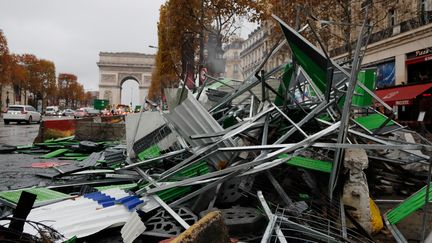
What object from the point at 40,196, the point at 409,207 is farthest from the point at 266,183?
the point at 40,196

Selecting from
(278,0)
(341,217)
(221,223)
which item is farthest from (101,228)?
(278,0)

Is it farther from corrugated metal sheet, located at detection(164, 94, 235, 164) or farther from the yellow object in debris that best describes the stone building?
the yellow object in debris

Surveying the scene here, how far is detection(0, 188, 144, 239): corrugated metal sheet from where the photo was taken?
2.84 metres

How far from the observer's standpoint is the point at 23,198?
251 cm

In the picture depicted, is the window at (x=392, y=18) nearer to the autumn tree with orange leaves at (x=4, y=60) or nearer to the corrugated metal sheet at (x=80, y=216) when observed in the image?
the corrugated metal sheet at (x=80, y=216)

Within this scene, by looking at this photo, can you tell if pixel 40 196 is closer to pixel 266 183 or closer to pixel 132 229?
pixel 132 229

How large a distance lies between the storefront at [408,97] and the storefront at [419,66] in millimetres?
819

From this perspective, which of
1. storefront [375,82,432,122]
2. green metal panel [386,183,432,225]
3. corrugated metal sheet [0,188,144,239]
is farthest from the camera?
storefront [375,82,432,122]

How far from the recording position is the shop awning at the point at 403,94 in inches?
674

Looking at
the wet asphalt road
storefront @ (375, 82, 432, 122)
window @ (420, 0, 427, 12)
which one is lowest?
the wet asphalt road

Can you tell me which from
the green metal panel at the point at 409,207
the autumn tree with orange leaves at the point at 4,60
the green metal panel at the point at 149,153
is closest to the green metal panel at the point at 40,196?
the green metal panel at the point at 149,153

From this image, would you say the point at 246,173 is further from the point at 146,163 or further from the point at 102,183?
the point at 102,183

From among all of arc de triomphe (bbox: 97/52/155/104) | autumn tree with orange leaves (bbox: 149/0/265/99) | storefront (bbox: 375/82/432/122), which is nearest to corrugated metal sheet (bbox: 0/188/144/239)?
autumn tree with orange leaves (bbox: 149/0/265/99)

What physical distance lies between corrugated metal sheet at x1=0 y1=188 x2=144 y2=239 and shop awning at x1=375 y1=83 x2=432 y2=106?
17.3m
